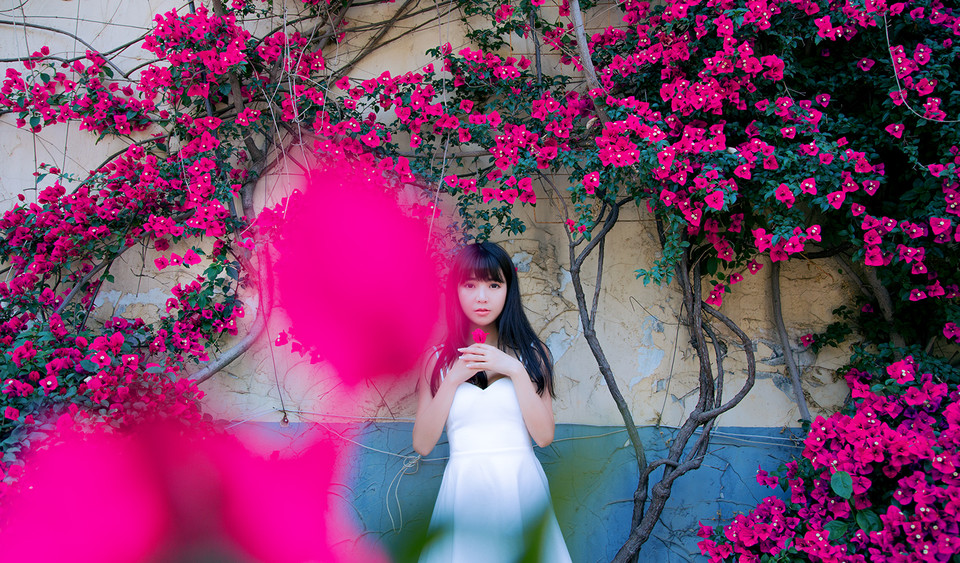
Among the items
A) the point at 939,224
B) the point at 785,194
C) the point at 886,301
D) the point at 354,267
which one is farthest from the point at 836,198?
the point at 354,267

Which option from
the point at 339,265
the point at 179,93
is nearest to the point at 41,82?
the point at 179,93

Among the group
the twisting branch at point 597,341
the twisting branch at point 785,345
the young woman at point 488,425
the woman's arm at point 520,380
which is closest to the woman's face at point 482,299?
the young woman at point 488,425

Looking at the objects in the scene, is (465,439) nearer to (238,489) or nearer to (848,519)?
(238,489)

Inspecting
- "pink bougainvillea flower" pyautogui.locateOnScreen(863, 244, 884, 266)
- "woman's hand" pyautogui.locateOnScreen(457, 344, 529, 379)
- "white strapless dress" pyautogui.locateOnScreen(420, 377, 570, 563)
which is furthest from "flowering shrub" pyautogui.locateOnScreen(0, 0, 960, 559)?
"woman's hand" pyautogui.locateOnScreen(457, 344, 529, 379)

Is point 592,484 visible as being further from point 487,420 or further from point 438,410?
point 438,410

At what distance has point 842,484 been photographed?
1738mm

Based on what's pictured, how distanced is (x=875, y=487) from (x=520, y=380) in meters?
1.16

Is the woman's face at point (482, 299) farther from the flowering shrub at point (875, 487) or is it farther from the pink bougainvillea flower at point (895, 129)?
the pink bougainvillea flower at point (895, 129)

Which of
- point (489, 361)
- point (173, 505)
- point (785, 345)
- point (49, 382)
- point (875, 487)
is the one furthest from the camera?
point (785, 345)

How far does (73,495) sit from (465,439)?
1282mm

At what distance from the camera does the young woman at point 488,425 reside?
1.71 meters

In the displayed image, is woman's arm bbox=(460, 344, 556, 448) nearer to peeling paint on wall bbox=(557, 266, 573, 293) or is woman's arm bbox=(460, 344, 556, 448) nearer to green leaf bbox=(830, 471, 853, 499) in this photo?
peeling paint on wall bbox=(557, 266, 573, 293)

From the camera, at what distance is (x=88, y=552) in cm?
191

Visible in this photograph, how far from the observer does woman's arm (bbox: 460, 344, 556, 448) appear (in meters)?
1.69
